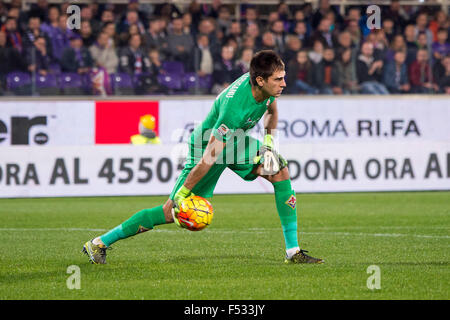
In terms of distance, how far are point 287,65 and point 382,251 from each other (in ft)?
31.9

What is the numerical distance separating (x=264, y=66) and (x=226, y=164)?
→ 3.15 feet

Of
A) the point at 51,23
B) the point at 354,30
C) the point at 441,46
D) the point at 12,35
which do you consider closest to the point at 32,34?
the point at 12,35

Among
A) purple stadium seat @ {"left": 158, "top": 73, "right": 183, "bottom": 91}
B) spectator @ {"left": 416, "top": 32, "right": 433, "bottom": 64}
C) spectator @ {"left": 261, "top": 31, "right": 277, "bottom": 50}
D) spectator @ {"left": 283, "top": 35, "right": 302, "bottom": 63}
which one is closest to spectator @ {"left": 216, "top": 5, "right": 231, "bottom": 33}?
spectator @ {"left": 261, "top": 31, "right": 277, "bottom": 50}

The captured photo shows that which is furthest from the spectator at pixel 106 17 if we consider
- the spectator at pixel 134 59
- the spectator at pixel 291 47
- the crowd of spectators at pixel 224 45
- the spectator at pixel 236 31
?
the spectator at pixel 291 47

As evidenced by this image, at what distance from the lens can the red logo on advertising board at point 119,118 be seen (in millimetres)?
17453

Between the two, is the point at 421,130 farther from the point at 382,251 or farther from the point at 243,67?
the point at 382,251

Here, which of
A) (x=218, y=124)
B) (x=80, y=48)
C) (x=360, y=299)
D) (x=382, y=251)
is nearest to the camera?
(x=360, y=299)

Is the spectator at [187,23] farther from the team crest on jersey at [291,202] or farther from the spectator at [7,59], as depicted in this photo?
the team crest on jersey at [291,202]

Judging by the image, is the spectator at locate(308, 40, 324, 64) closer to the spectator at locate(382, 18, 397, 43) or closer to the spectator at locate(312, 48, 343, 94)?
the spectator at locate(312, 48, 343, 94)

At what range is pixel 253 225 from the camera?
10.9 metres

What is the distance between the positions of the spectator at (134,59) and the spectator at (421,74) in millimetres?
5840

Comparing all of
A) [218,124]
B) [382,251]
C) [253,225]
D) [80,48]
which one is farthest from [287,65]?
[218,124]

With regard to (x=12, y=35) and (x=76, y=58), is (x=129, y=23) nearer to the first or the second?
(x=76, y=58)

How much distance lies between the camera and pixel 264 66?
695cm
